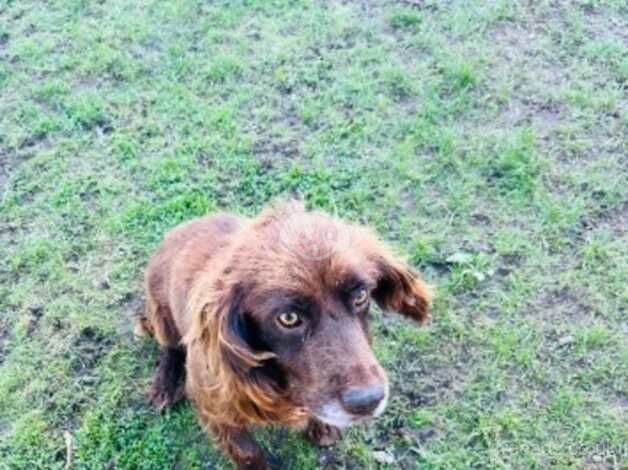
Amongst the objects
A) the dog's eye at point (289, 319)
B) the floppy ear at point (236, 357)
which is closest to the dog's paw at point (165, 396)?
the floppy ear at point (236, 357)

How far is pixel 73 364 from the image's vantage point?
4527 millimetres

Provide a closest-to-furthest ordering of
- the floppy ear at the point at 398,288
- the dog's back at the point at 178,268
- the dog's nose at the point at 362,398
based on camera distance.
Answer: the dog's nose at the point at 362,398 → the floppy ear at the point at 398,288 → the dog's back at the point at 178,268

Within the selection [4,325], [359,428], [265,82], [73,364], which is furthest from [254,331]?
[265,82]

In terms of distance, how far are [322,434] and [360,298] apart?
116cm

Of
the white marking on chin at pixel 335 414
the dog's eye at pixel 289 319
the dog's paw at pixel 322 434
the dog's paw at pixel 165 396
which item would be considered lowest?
the dog's paw at pixel 165 396

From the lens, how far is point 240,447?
3791mm

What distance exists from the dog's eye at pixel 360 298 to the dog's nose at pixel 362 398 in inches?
11.5

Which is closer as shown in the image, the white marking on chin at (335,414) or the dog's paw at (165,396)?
the white marking on chin at (335,414)

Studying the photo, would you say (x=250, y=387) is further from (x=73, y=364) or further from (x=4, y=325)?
(x=4, y=325)

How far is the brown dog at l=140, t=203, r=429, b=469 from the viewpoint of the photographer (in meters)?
3.03

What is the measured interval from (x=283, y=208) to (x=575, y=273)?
6.88 ft

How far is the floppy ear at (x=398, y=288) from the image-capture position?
3.44 m

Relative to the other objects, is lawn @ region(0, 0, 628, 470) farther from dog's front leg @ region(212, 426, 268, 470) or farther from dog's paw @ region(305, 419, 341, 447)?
dog's front leg @ region(212, 426, 268, 470)

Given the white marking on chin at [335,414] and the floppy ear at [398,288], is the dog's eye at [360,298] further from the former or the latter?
the white marking on chin at [335,414]
